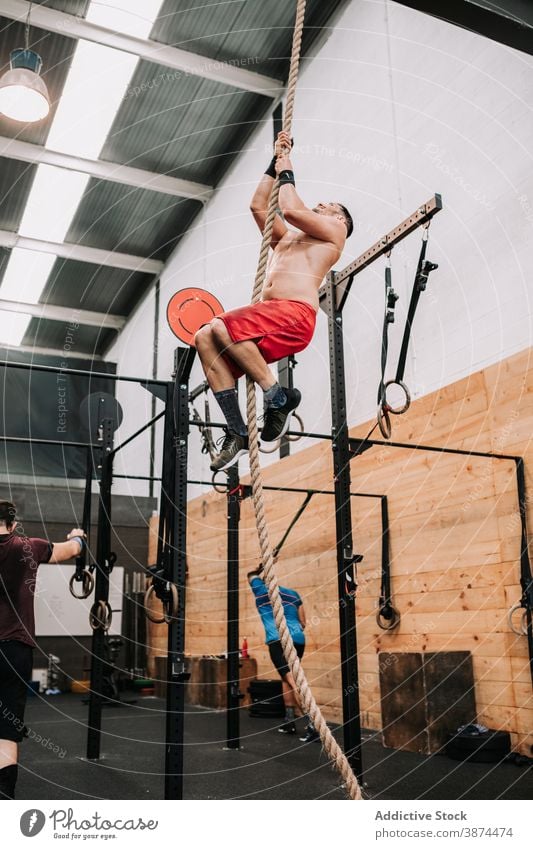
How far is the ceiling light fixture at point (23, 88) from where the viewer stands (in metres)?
5.56

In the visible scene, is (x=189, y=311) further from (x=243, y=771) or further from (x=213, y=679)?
(x=213, y=679)

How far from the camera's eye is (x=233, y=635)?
5141 millimetres

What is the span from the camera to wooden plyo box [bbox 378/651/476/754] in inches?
176

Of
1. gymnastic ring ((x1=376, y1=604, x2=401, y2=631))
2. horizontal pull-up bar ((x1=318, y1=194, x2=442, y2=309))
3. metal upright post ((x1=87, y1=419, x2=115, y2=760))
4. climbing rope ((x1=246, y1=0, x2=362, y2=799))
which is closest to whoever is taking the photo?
climbing rope ((x1=246, y1=0, x2=362, y2=799))

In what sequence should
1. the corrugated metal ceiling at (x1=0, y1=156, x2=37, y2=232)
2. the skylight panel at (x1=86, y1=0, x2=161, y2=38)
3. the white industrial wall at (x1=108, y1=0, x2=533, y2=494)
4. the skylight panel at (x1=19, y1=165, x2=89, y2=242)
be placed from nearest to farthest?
the white industrial wall at (x1=108, y1=0, x2=533, y2=494) → the skylight panel at (x1=86, y1=0, x2=161, y2=38) → the corrugated metal ceiling at (x1=0, y1=156, x2=37, y2=232) → the skylight panel at (x1=19, y1=165, x2=89, y2=242)

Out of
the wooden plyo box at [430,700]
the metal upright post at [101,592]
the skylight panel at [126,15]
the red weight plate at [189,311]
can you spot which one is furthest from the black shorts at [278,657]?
the skylight panel at [126,15]

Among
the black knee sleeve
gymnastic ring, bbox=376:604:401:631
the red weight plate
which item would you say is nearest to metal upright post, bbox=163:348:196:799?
the red weight plate

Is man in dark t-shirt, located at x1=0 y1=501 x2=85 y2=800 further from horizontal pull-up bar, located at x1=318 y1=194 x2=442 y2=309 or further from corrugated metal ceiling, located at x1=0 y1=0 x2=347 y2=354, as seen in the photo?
corrugated metal ceiling, located at x1=0 y1=0 x2=347 y2=354

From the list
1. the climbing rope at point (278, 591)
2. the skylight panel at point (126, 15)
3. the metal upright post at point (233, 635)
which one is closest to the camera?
the climbing rope at point (278, 591)

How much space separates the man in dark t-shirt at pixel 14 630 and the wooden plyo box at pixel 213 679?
401cm

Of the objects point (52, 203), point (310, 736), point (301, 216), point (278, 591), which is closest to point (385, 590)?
point (310, 736)

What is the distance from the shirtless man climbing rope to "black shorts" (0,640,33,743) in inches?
62.7

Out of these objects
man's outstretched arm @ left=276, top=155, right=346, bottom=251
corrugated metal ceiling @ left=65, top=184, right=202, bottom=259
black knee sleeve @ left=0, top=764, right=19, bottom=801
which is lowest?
black knee sleeve @ left=0, top=764, right=19, bottom=801

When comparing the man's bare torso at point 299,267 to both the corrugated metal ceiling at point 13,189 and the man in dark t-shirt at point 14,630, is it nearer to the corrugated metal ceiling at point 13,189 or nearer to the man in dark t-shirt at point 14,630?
the man in dark t-shirt at point 14,630
